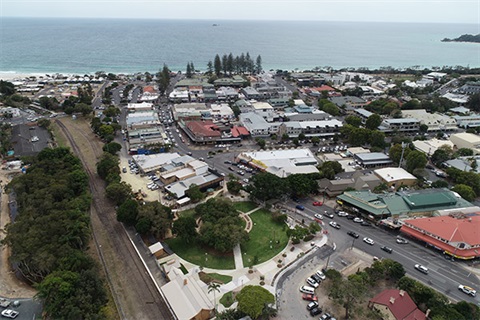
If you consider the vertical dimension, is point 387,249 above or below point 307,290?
above

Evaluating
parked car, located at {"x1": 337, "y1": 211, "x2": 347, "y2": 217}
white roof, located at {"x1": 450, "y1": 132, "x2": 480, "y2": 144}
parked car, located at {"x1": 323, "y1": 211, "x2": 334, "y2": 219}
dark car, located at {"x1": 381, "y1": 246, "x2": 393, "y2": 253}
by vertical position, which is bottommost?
dark car, located at {"x1": 381, "y1": 246, "x2": 393, "y2": 253}

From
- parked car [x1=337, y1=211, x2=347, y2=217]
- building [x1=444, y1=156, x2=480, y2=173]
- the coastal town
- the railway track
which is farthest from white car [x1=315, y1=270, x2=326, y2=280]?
building [x1=444, y1=156, x2=480, y2=173]

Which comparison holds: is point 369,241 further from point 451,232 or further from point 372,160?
point 372,160

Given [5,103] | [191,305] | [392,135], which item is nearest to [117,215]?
[191,305]

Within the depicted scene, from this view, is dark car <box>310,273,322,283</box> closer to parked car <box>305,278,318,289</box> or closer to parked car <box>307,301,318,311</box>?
parked car <box>305,278,318,289</box>

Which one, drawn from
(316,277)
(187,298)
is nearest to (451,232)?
(316,277)

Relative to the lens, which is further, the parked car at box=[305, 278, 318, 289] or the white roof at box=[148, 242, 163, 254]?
the white roof at box=[148, 242, 163, 254]

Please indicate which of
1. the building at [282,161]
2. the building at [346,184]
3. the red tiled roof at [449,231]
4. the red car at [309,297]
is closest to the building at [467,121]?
the building at [346,184]
